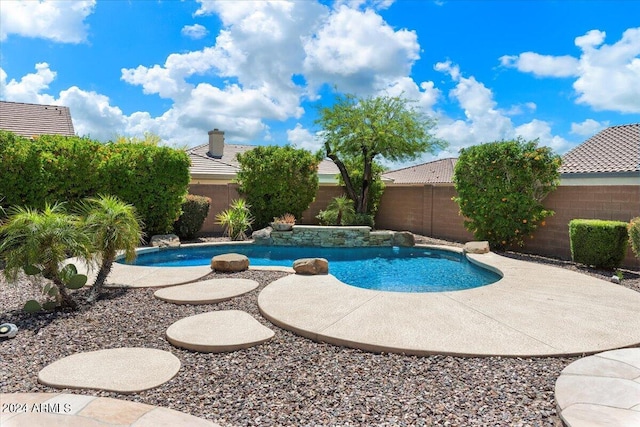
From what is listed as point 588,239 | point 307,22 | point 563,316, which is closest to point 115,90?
point 307,22

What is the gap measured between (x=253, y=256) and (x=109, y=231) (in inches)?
260

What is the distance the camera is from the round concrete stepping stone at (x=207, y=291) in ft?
20.8

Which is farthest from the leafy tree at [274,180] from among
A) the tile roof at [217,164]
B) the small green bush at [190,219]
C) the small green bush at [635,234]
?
the small green bush at [635,234]

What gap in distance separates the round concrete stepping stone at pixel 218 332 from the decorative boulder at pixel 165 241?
781cm

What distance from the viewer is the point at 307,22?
10.4m

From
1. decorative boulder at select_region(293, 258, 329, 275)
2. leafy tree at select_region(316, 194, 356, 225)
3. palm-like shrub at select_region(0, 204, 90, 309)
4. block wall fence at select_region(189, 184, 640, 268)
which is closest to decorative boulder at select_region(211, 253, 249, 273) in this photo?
decorative boulder at select_region(293, 258, 329, 275)

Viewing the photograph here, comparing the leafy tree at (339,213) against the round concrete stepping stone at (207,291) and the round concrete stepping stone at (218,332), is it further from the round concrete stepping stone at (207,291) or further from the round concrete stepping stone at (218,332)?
the round concrete stepping stone at (218,332)

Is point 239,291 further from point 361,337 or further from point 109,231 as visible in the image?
point 361,337

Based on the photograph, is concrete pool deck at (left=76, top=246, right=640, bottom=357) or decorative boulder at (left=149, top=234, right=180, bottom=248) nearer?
concrete pool deck at (left=76, top=246, right=640, bottom=357)

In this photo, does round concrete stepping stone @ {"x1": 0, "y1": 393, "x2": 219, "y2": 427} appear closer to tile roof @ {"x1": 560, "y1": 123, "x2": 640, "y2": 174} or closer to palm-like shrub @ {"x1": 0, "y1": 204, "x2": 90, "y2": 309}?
palm-like shrub @ {"x1": 0, "y1": 204, "x2": 90, "y2": 309}

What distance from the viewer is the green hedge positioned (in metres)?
10.3

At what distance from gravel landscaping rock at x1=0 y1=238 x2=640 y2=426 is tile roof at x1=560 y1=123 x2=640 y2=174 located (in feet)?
30.0

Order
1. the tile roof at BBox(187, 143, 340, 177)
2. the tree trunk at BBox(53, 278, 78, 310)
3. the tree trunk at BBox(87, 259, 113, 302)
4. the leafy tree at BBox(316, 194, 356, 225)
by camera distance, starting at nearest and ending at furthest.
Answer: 1. the tree trunk at BBox(53, 278, 78, 310)
2. the tree trunk at BBox(87, 259, 113, 302)
3. the leafy tree at BBox(316, 194, 356, 225)
4. the tile roof at BBox(187, 143, 340, 177)

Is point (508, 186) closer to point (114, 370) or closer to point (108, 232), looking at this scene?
point (108, 232)
